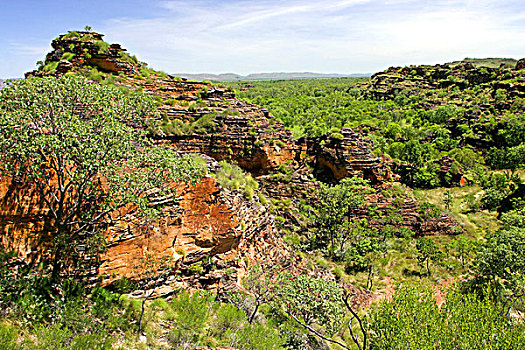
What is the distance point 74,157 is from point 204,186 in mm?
5209

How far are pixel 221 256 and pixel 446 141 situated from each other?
195ft

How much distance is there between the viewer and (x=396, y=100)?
95.1 metres

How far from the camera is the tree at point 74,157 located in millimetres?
8680

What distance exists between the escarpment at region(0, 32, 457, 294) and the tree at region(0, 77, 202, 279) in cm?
74

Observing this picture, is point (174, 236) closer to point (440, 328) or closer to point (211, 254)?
point (211, 254)

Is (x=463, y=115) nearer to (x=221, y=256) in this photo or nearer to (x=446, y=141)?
(x=446, y=141)

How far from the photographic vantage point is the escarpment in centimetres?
1085

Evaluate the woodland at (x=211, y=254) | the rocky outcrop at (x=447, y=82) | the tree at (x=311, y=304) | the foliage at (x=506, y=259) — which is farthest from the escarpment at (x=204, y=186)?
the rocky outcrop at (x=447, y=82)

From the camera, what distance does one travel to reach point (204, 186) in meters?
13.2

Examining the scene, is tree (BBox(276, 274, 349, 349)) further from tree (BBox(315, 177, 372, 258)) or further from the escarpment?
tree (BBox(315, 177, 372, 258))

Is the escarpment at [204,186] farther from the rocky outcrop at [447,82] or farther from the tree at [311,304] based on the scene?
the rocky outcrop at [447,82]

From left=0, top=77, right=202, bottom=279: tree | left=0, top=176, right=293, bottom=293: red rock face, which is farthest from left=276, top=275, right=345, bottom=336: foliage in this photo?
left=0, top=77, right=202, bottom=279: tree

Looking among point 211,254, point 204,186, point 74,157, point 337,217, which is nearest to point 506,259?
point 337,217

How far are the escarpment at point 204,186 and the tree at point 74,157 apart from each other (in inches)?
29.0
